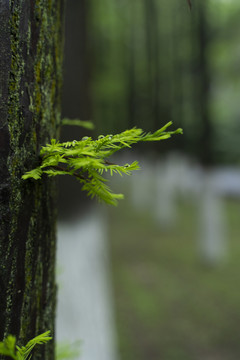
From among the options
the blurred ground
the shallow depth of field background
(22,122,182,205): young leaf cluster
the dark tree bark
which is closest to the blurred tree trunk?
the shallow depth of field background

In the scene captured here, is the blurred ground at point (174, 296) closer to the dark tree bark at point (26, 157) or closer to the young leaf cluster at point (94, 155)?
the dark tree bark at point (26, 157)

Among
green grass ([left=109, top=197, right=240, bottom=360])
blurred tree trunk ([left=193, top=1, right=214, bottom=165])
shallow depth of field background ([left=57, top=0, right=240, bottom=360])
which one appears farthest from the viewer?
blurred tree trunk ([left=193, top=1, right=214, bottom=165])

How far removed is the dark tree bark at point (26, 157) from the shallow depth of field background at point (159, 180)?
2.90 meters

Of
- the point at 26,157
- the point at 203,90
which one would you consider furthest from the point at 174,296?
the point at 26,157

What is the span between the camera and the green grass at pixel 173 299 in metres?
6.00

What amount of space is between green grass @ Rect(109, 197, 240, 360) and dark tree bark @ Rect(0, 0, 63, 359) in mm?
5370

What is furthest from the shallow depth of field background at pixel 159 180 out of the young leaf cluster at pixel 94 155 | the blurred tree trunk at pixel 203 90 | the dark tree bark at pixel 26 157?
the young leaf cluster at pixel 94 155

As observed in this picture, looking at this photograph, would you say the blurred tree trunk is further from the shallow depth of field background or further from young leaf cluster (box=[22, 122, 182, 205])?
young leaf cluster (box=[22, 122, 182, 205])

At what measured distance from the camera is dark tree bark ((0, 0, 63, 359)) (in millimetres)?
843

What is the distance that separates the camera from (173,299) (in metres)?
7.55

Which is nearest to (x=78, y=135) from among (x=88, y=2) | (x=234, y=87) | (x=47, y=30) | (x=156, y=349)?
(x=88, y=2)

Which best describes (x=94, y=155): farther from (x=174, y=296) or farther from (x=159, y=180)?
(x=159, y=180)

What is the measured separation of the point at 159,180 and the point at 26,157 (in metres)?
11.2

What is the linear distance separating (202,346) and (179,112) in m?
5.17
